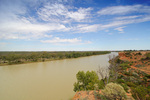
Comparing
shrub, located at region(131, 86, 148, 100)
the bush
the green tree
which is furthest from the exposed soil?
the bush

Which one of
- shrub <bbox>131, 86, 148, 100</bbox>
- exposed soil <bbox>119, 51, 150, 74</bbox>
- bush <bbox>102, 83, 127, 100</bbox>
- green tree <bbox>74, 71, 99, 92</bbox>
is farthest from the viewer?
exposed soil <bbox>119, 51, 150, 74</bbox>

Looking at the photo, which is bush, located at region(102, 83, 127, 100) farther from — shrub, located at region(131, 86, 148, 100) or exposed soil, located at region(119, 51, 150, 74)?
exposed soil, located at region(119, 51, 150, 74)

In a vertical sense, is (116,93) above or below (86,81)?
above

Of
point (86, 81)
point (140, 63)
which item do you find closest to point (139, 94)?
point (86, 81)

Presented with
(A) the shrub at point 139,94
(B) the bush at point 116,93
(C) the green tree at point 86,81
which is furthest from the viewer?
(C) the green tree at point 86,81

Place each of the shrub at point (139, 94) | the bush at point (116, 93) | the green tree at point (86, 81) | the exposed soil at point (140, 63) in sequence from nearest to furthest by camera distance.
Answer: the bush at point (116, 93) → the shrub at point (139, 94) → the green tree at point (86, 81) → the exposed soil at point (140, 63)

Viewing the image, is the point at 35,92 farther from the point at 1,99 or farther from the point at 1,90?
the point at 1,90

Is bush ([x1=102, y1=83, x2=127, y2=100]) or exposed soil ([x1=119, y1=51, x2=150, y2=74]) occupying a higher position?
bush ([x1=102, y1=83, x2=127, y2=100])

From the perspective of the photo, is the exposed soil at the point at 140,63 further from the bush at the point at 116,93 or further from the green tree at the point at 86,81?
the bush at the point at 116,93

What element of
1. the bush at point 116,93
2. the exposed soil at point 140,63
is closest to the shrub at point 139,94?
the bush at point 116,93

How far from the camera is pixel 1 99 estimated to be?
11.2 meters

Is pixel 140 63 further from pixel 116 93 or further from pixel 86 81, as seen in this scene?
pixel 116 93

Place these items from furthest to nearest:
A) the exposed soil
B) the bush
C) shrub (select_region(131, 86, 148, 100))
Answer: the exposed soil < shrub (select_region(131, 86, 148, 100)) < the bush

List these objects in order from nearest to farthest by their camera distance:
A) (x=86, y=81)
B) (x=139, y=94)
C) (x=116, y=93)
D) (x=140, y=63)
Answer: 1. (x=116, y=93)
2. (x=139, y=94)
3. (x=86, y=81)
4. (x=140, y=63)
